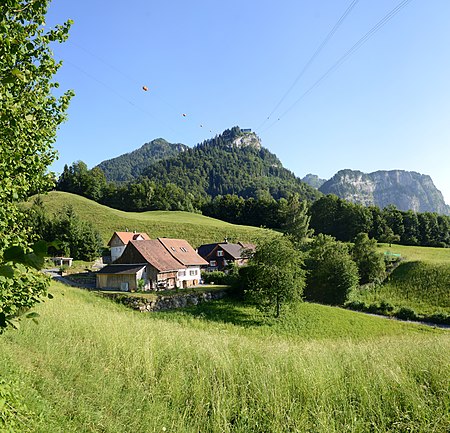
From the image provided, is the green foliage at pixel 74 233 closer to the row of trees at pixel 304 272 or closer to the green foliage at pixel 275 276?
the row of trees at pixel 304 272

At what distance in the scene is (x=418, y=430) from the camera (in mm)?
3758

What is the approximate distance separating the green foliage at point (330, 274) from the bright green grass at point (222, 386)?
111 feet

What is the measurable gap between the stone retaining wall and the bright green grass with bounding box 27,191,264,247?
125 feet

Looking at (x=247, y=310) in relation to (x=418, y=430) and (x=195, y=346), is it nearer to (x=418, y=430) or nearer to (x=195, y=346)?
(x=195, y=346)

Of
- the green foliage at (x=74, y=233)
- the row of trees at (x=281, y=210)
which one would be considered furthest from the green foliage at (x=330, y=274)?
the green foliage at (x=74, y=233)

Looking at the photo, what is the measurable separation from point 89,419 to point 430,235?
3535 inches

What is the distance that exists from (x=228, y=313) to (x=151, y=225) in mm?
54231

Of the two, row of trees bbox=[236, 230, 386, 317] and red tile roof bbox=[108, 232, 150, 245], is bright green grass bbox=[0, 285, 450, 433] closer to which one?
row of trees bbox=[236, 230, 386, 317]

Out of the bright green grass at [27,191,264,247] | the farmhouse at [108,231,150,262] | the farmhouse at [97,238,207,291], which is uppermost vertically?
the bright green grass at [27,191,264,247]

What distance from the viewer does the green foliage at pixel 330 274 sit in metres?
38.3

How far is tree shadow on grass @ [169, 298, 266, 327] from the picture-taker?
1043 inches

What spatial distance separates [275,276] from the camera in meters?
29.0

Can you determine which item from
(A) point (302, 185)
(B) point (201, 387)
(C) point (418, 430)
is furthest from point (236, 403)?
(A) point (302, 185)

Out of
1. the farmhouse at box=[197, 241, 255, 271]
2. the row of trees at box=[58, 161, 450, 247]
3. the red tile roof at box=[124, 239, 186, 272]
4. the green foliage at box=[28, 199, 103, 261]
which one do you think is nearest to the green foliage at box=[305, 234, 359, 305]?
the farmhouse at box=[197, 241, 255, 271]
